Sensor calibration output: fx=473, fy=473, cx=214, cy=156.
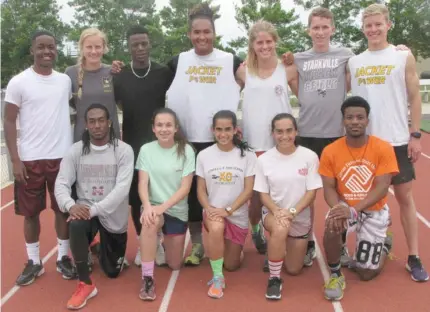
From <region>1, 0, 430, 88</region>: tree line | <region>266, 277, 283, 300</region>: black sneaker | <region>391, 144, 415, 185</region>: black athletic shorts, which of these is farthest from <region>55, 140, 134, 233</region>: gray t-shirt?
<region>1, 0, 430, 88</region>: tree line

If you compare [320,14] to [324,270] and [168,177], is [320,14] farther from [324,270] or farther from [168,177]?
[324,270]

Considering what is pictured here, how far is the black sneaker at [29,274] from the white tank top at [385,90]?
10.4ft

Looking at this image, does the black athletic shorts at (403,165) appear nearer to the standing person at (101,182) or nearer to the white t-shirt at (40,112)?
the standing person at (101,182)

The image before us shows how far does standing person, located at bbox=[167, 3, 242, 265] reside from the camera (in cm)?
421

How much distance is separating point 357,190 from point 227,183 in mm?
1082

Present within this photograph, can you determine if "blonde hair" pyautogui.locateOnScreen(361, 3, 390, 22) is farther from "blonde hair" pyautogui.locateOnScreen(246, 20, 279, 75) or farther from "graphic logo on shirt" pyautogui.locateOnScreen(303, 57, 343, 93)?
"blonde hair" pyautogui.locateOnScreen(246, 20, 279, 75)

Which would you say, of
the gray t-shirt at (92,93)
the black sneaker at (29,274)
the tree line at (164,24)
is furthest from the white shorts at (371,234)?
the tree line at (164,24)

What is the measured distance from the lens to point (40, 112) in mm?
3980

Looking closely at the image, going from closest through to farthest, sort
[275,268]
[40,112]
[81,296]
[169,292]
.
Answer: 1. [81,296]
2. [275,268]
3. [169,292]
4. [40,112]

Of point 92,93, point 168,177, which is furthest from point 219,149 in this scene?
point 92,93

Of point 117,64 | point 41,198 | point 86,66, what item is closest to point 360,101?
point 117,64

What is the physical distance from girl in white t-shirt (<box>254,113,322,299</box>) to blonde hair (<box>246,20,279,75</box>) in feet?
1.81

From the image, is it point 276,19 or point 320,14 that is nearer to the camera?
point 320,14

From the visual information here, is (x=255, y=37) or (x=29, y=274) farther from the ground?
(x=255, y=37)
